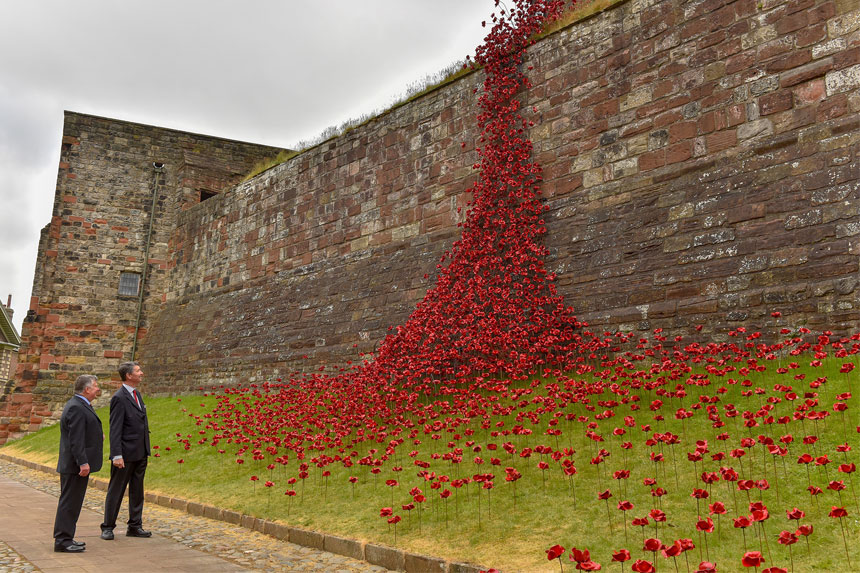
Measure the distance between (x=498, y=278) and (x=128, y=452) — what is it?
560 centimetres

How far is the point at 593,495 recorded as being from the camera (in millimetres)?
5090

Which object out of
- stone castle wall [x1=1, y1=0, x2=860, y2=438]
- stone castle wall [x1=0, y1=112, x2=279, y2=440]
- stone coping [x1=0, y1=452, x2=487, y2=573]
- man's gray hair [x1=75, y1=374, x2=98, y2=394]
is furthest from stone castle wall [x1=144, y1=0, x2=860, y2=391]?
stone castle wall [x1=0, y1=112, x2=279, y2=440]

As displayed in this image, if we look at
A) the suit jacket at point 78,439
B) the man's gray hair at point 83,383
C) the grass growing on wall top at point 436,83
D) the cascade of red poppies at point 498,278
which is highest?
the grass growing on wall top at point 436,83

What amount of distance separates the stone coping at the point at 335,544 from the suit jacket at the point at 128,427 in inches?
49.0

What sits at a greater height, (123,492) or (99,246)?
(99,246)

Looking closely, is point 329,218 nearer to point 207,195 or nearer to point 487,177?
point 487,177

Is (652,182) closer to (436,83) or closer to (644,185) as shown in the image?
(644,185)

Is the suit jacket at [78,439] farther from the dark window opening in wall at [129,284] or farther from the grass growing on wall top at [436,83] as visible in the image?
the dark window opening in wall at [129,284]

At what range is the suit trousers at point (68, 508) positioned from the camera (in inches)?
207

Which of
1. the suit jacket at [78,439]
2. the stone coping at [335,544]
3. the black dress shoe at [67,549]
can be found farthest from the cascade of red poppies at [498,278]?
the black dress shoe at [67,549]

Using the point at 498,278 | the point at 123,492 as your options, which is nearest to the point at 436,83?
the point at 498,278

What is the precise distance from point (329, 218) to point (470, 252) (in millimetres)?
4919

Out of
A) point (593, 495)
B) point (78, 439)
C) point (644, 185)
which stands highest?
point (644, 185)

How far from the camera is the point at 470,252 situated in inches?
403
